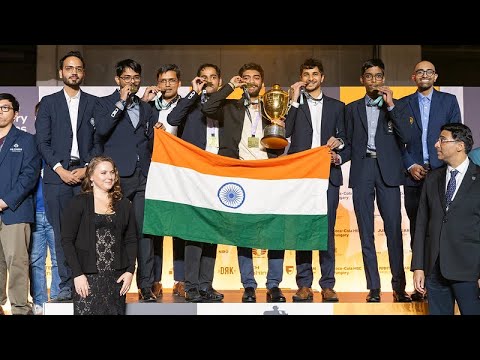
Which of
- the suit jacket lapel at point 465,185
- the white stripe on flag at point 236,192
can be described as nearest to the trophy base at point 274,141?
the white stripe on flag at point 236,192

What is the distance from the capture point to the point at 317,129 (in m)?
7.36

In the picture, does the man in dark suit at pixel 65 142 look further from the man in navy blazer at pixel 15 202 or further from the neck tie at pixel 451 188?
the neck tie at pixel 451 188

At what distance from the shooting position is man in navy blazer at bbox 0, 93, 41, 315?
23.3 ft

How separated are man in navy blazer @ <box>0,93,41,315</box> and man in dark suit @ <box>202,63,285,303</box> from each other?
1629 millimetres

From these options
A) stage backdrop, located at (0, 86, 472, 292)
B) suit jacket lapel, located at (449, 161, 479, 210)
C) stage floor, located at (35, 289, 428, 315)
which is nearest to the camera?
suit jacket lapel, located at (449, 161, 479, 210)

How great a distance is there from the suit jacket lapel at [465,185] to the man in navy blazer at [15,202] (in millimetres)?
3562

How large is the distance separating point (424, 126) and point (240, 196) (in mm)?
1737

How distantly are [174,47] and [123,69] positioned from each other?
11.7ft

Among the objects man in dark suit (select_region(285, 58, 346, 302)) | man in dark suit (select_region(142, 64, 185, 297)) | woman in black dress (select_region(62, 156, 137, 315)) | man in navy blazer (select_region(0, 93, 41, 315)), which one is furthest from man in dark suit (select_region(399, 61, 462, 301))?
man in navy blazer (select_region(0, 93, 41, 315))

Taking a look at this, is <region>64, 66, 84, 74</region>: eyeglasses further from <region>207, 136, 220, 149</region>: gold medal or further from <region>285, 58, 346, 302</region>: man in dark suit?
<region>285, 58, 346, 302</region>: man in dark suit

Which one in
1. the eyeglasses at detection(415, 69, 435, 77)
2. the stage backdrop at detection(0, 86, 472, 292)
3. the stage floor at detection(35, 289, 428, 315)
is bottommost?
the stage floor at detection(35, 289, 428, 315)

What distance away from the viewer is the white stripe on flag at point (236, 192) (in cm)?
723
